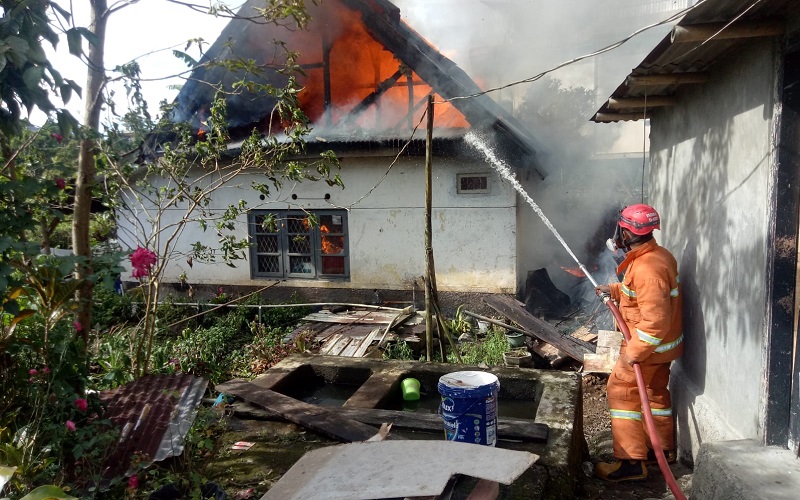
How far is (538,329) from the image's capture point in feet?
26.1

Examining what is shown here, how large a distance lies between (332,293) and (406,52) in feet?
15.6

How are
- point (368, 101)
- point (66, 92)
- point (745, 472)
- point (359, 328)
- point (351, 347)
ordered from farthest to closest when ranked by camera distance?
1. point (368, 101)
2. point (359, 328)
3. point (351, 347)
4. point (745, 472)
5. point (66, 92)

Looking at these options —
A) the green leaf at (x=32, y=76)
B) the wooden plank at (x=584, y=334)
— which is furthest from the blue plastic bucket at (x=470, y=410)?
the wooden plank at (x=584, y=334)

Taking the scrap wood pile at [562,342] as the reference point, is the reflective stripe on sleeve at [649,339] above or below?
above

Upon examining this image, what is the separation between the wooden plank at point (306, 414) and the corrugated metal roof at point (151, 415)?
573mm

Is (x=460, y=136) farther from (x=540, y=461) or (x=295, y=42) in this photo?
(x=540, y=461)

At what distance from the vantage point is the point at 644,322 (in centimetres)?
431

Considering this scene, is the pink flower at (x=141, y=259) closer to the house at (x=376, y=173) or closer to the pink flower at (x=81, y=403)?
the pink flower at (x=81, y=403)

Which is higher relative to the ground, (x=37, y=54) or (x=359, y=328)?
(x=37, y=54)

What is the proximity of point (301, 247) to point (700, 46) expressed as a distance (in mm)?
8334

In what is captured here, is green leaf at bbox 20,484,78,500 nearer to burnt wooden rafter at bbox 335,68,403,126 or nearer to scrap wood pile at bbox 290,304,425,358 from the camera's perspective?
scrap wood pile at bbox 290,304,425,358

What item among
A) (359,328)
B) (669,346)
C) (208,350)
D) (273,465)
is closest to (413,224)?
(359,328)

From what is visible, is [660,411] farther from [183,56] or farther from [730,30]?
[183,56]

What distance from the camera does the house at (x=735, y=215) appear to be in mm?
3242
